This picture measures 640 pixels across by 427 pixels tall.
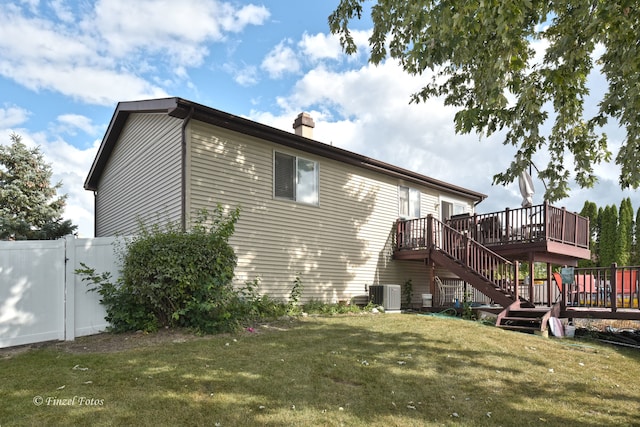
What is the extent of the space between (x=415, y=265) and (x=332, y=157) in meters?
5.11

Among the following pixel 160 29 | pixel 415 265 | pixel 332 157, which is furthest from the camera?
pixel 415 265

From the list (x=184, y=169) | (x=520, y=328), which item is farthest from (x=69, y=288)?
(x=520, y=328)

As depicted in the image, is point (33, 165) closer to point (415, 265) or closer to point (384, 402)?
point (415, 265)

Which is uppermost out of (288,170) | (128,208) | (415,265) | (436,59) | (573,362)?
(436,59)

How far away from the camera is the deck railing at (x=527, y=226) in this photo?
11.7 metres

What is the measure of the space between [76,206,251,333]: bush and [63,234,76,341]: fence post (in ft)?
0.71

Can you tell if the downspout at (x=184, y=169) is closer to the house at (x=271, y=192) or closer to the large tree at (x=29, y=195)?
the house at (x=271, y=192)

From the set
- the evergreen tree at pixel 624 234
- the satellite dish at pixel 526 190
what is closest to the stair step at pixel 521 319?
the satellite dish at pixel 526 190

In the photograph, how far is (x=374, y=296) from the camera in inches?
469

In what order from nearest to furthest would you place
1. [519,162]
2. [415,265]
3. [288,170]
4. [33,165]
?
[519,162] → [288,170] → [415,265] → [33,165]

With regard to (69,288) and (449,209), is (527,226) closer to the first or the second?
(449,209)

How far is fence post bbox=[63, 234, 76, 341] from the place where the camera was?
695 centimetres

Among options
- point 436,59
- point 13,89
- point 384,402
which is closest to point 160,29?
point 13,89

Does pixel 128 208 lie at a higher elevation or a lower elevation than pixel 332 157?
lower
